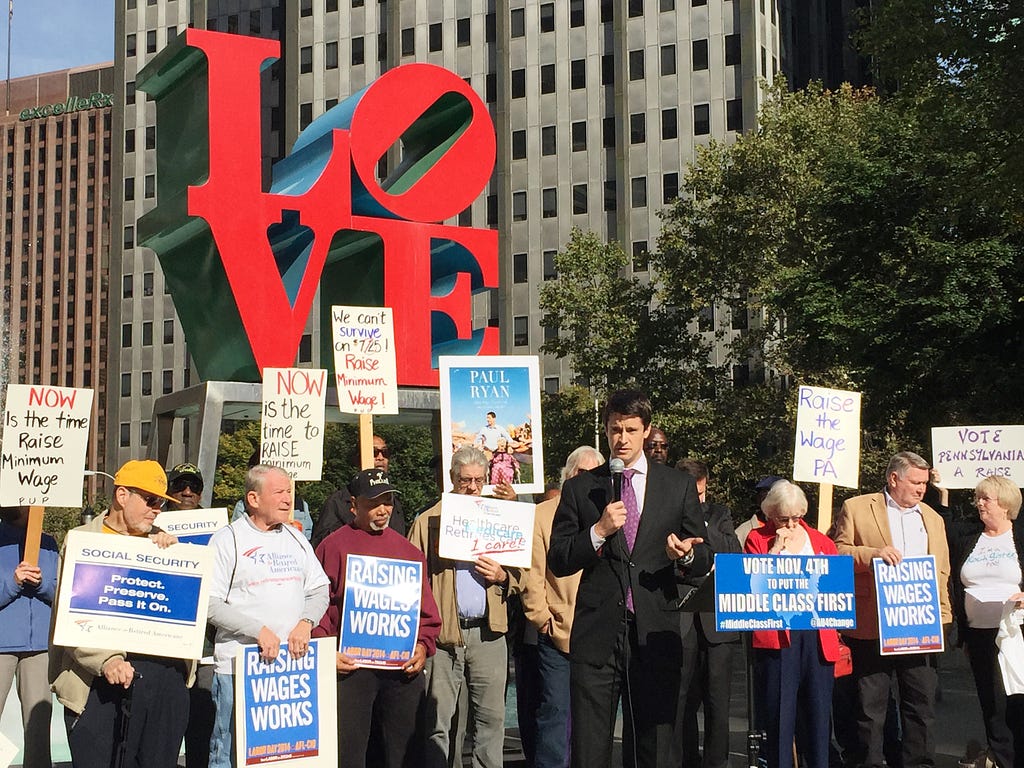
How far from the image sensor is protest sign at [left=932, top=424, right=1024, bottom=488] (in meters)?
11.8

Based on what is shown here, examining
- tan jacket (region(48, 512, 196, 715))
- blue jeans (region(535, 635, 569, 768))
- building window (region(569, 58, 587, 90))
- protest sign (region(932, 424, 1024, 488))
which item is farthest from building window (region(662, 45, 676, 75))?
tan jacket (region(48, 512, 196, 715))

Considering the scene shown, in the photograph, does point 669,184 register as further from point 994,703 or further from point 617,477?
point 617,477

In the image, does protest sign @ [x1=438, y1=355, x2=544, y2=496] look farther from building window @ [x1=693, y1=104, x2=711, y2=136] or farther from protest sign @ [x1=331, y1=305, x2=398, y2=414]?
building window @ [x1=693, y1=104, x2=711, y2=136]

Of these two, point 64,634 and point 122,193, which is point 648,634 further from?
point 122,193

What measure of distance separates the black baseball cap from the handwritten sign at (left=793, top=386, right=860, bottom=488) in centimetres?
322

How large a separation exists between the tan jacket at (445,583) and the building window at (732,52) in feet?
212

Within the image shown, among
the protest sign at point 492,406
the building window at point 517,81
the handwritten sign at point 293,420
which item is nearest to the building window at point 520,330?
the building window at point 517,81

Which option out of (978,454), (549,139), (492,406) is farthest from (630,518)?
(549,139)

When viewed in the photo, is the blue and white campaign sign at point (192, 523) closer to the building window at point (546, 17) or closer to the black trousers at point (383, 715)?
the black trousers at point (383, 715)

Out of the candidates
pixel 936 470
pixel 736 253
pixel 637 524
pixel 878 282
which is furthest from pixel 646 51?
pixel 637 524

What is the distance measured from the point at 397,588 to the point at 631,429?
88.0 inches

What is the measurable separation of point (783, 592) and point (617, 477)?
2.01 m

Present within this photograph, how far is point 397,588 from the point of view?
862 cm

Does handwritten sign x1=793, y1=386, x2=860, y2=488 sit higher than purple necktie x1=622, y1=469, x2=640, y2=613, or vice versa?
handwritten sign x1=793, y1=386, x2=860, y2=488
